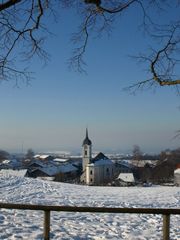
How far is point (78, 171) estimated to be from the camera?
110562 millimetres

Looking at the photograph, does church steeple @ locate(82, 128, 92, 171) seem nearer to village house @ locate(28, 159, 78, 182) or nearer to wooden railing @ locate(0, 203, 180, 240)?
village house @ locate(28, 159, 78, 182)

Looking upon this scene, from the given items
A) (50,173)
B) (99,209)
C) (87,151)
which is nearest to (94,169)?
(50,173)

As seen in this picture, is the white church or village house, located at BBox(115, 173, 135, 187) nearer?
village house, located at BBox(115, 173, 135, 187)

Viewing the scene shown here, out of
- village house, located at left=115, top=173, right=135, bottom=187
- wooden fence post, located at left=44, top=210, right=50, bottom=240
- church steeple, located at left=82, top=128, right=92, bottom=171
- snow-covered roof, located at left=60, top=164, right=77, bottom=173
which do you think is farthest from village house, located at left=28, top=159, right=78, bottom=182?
wooden fence post, located at left=44, top=210, right=50, bottom=240

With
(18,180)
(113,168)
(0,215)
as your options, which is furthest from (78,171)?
(0,215)

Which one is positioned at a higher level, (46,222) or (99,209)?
(99,209)

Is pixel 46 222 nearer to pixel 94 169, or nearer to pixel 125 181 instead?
pixel 125 181

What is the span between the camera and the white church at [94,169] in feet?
295

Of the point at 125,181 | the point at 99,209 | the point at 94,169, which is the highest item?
the point at 94,169

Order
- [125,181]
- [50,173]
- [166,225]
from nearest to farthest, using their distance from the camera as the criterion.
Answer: [166,225] < [125,181] < [50,173]

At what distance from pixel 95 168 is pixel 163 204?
76.6 metres

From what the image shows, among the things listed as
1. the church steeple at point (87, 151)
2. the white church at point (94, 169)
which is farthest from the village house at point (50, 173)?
the church steeple at point (87, 151)

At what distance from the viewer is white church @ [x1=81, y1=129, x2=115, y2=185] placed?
89.9 metres

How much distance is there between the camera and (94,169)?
91.9 meters
